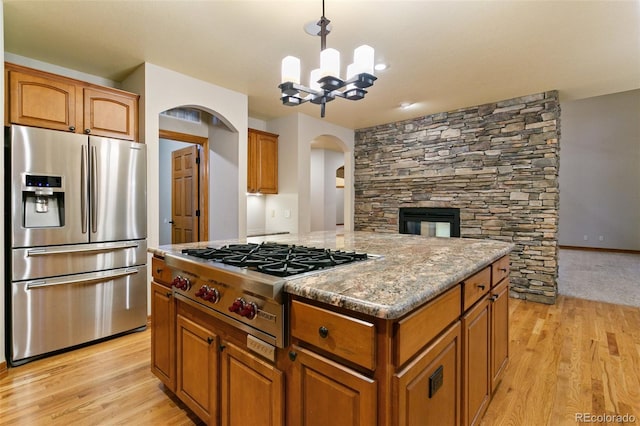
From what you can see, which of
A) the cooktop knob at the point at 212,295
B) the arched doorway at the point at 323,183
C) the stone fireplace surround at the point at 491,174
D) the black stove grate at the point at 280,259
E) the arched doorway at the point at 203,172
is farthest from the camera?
the arched doorway at the point at 323,183

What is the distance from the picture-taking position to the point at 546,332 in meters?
3.01

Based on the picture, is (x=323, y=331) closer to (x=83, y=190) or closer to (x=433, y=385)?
(x=433, y=385)

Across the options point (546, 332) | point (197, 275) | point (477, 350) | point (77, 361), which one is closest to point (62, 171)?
point (77, 361)

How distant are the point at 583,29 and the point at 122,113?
154 inches

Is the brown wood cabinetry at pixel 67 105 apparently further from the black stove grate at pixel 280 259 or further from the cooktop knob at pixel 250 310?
the cooktop knob at pixel 250 310

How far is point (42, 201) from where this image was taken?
8.25 ft

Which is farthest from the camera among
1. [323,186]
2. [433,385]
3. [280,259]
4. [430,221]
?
[323,186]

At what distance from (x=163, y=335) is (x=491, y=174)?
4.24 meters

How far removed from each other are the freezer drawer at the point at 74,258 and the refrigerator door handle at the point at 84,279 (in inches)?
1.7

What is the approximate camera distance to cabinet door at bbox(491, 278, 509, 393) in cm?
182

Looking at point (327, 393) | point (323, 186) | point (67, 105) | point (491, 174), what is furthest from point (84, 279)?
point (323, 186)

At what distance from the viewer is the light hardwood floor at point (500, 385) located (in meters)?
1.81

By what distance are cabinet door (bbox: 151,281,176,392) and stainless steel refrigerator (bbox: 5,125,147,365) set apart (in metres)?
1.14

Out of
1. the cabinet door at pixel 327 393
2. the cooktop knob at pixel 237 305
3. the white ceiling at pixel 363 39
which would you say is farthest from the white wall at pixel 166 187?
the cabinet door at pixel 327 393
